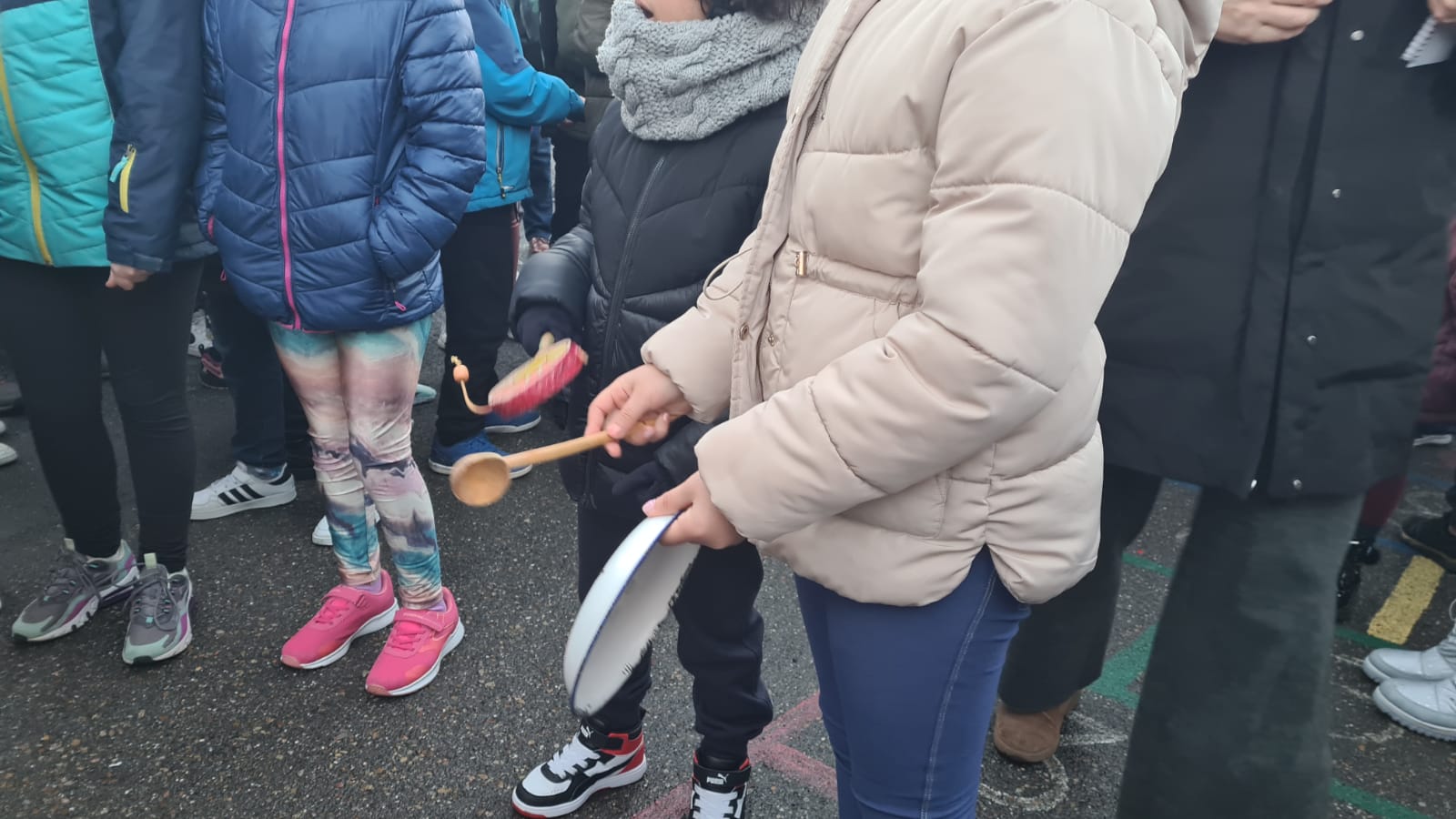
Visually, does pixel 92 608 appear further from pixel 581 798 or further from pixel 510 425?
pixel 510 425

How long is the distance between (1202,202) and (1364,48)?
29cm

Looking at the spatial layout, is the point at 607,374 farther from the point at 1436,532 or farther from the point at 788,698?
the point at 1436,532

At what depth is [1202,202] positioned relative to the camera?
1.55 metres

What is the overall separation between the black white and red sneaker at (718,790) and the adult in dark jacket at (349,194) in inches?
37.3

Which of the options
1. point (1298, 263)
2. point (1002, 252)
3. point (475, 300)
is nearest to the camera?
point (1002, 252)

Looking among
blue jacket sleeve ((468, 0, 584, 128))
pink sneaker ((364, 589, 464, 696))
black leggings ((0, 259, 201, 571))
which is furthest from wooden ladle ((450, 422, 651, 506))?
blue jacket sleeve ((468, 0, 584, 128))

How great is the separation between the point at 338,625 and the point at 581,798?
0.99m

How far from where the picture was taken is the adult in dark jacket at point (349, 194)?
2211 mm

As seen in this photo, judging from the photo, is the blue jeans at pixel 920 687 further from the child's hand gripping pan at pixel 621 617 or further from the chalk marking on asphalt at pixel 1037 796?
the chalk marking on asphalt at pixel 1037 796

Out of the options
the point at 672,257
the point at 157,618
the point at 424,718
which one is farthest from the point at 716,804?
the point at 157,618

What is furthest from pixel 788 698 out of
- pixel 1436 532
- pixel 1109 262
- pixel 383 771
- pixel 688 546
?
pixel 1436 532

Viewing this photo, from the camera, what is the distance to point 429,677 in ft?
8.62

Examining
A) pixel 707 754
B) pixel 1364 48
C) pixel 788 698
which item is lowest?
pixel 788 698

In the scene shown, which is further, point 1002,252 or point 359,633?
point 359,633
